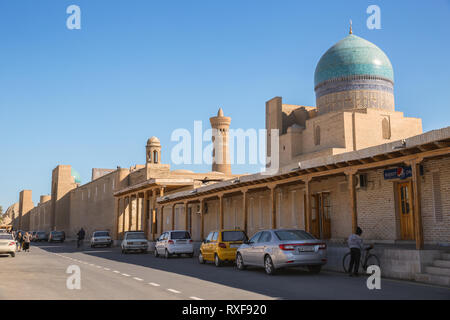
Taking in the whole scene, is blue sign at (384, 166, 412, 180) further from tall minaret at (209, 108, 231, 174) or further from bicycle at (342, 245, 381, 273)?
tall minaret at (209, 108, 231, 174)

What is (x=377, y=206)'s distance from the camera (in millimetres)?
19766

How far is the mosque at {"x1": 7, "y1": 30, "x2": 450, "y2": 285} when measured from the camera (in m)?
14.9

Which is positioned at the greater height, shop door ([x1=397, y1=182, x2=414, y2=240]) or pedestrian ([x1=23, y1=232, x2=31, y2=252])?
shop door ([x1=397, y1=182, x2=414, y2=240])

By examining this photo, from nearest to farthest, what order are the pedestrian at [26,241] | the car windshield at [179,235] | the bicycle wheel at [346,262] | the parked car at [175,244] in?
1. the bicycle wheel at [346,262]
2. the parked car at [175,244]
3. the car windshield at [179,235]
4. the pedestrian at [26,241]

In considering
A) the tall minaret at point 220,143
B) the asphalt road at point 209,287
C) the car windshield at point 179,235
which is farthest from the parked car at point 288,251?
the tall minaret at point 220,143

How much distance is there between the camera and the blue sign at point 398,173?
58.0 ft

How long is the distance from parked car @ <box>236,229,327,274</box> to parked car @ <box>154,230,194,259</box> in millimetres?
9906

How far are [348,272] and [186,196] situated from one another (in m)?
18.9

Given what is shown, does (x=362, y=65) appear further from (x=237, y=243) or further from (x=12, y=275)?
(x=12, y=275)

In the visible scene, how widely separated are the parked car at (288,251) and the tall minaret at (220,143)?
64.4m

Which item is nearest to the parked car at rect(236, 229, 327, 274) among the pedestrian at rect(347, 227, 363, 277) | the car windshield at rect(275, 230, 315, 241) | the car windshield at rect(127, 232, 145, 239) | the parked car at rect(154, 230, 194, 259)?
the car windshield at rect(275, 230, 315, 241)

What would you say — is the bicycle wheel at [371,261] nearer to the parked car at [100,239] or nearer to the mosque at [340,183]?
the mosque at [340,183]
